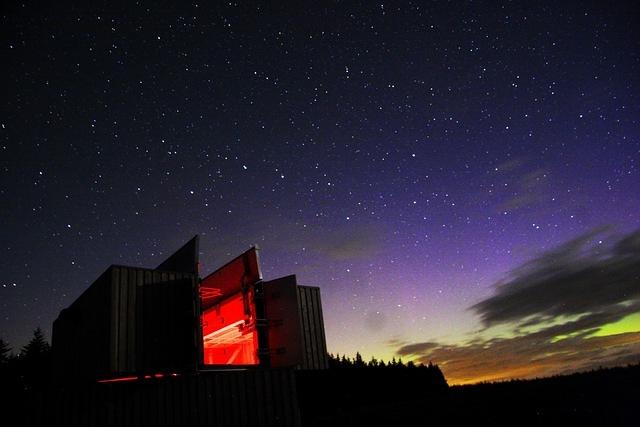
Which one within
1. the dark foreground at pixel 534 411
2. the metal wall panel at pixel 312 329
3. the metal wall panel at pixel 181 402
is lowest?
the dark foreground at pixel 534 411

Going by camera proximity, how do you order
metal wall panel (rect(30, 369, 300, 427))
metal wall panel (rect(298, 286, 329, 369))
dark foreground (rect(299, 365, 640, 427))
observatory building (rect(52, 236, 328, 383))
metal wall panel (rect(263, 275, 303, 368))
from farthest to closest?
dark foreground (rect(299, 365, 640, 427)) < metal wall panel (rect(298, 286, 329, 369)) < metal wall panel (rect(263, 275, 303, 368)) < observatory building (rect(52, 236, 328, 383)) < metal wall panel (rect(30, 369, 300, 427))

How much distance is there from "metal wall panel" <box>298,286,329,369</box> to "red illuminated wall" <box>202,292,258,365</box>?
1534mm

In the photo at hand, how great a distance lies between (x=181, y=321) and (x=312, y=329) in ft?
13.1

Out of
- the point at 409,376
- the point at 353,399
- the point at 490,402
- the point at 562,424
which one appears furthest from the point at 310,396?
the point at 562,424

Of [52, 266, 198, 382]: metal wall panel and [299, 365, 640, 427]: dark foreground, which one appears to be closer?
[52, 266, 198, 382]: metal wall panel

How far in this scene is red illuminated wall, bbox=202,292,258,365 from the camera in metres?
11.5

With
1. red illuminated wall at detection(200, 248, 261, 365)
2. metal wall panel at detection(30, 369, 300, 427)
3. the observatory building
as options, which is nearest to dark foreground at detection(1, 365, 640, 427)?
metal wall panel at detection(30, 369, 300, 427)

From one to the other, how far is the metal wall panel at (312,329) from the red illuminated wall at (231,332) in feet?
5.03

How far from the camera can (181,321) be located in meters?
10.5

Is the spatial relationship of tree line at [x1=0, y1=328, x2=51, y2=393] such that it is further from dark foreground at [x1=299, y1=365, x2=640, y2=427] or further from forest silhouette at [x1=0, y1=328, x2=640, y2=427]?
dark foreground at [x1=299, y1=365, x2=640, y2=427]

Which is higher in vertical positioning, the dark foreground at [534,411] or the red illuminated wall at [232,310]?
the red illuminated wall at [232,310]

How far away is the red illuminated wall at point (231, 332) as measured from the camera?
11547 mm

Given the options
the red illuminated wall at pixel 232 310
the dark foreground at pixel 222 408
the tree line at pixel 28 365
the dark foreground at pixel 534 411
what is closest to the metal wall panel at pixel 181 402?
the dark foreground at pixel 222 408

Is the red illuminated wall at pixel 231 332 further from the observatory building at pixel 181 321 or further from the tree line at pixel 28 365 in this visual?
the tree line at pixel 28 365
